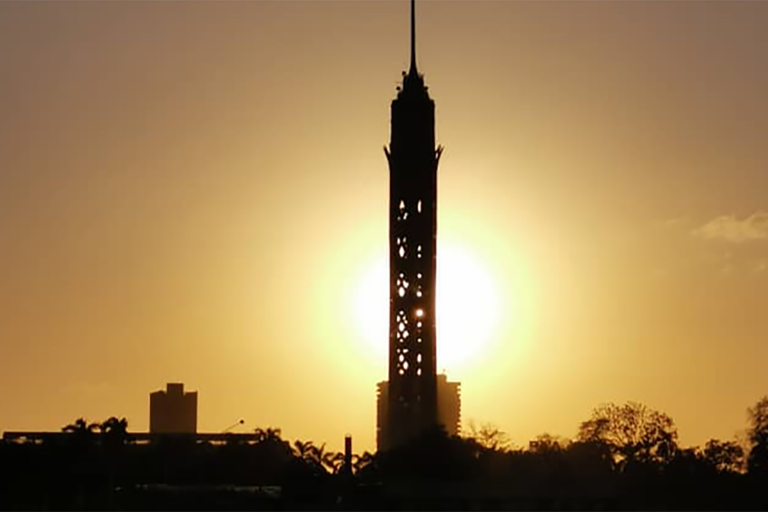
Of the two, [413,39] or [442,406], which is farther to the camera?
[442,406]

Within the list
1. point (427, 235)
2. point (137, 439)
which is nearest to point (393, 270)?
point (427, 235)

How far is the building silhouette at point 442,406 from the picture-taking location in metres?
147

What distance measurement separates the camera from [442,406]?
182 m

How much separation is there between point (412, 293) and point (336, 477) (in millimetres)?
13434

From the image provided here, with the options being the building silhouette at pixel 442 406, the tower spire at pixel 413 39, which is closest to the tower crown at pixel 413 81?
the tower spire at pixel 413 39

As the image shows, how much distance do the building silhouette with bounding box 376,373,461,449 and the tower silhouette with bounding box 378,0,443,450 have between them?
260 cm

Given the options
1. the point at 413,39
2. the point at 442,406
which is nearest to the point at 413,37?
the point at 413,39

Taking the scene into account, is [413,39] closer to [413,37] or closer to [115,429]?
[413,37]

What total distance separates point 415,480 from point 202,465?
59.0 ft

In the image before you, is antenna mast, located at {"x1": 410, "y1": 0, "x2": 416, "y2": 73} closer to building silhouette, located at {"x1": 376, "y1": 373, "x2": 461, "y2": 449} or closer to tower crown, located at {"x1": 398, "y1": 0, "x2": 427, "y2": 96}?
tower crown, located at {"x1": 398, "y1": 0, "x2": 427, "y2": 96}

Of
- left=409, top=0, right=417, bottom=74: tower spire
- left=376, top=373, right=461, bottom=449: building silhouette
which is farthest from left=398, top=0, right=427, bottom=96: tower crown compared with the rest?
left=376, top=373, right=461, bottom=449: building silhouette

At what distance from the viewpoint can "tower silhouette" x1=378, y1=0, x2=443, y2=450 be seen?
142m

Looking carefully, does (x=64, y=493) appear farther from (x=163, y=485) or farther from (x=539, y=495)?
(x=539, y=495)

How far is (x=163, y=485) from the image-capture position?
141875mm
